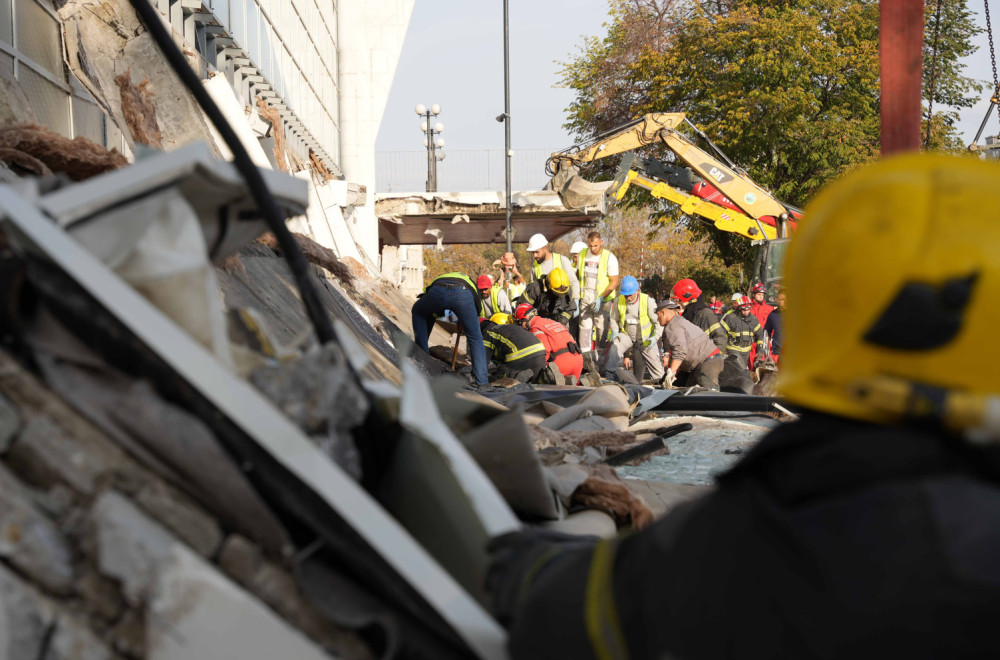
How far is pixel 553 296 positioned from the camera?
10836mm

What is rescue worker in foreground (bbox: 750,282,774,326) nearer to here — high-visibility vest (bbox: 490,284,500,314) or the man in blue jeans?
high-visibility vest (bbox: 490,284,500,314)

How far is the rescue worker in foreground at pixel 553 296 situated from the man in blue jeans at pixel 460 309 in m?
2.59

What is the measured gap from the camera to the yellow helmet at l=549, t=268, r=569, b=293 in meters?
10.6

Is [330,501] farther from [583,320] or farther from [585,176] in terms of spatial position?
[585,176]

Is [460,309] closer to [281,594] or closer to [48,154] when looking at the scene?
[48,154]

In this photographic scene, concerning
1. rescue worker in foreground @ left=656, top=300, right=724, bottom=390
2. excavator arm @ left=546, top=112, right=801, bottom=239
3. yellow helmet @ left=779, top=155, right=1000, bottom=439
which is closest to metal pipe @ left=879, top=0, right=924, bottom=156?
yellow helmet @ left=779, top=155, right=1000, bottom=439

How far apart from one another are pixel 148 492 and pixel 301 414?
28 centimetres

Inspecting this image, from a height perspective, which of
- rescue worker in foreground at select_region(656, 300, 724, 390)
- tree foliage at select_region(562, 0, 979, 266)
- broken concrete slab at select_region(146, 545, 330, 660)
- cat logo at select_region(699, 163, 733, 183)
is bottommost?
rescue worker in foreground at select_region(656, 300, 724, 390)

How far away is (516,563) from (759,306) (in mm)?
11175

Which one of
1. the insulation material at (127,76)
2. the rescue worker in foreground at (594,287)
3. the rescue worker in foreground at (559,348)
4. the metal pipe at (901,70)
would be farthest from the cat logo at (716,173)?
the metal pipe at (901,70)

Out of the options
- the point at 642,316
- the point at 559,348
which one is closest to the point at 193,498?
the point at 559,348

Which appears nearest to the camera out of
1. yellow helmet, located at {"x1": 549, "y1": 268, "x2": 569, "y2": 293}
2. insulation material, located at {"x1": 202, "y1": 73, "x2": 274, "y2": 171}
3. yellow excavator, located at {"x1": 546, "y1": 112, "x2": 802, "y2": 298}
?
insulation material, located at {"x1": 202, "y1": 73, "x2": 274, "y2": 171}

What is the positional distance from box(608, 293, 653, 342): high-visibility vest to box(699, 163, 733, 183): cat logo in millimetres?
4002

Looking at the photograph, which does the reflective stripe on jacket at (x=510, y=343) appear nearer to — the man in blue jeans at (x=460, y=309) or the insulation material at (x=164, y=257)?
the man in blue jeans at (x=460, y=309)
